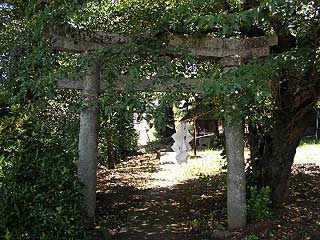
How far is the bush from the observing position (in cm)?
355

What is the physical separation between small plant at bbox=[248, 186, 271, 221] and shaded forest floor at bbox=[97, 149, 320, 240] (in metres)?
0.14

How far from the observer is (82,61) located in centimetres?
380

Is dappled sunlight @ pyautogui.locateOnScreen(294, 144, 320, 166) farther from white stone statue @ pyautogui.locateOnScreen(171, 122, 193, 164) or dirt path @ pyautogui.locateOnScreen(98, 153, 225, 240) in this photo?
white stone statue @ pyautogui.locateOnScreen(171, 122, 193, 164)

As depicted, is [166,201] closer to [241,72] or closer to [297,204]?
[297,204]

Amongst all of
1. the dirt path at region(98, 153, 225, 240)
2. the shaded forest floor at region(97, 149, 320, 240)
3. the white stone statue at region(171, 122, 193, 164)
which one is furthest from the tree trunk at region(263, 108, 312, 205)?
the white stone statue at region(171, 122, 193, 164)

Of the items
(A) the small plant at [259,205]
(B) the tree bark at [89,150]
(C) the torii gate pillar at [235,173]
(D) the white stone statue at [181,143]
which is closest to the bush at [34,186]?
(B) the tree bark at [89,150]

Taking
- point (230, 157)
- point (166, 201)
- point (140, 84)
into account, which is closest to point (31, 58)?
point (140, 84)

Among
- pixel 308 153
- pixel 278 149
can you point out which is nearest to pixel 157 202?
pixel 278 149

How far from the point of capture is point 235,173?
4852mm

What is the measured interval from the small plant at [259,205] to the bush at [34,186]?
2102 millimetres

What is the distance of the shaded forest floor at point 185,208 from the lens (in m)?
4.84

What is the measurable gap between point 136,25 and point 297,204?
3.31 meters

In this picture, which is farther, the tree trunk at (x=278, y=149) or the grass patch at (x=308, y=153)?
the grass patch at (x=308, y=153)

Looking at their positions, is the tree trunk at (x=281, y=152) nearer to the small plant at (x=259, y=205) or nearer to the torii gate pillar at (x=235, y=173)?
the small plant at (x=259, y=205)
